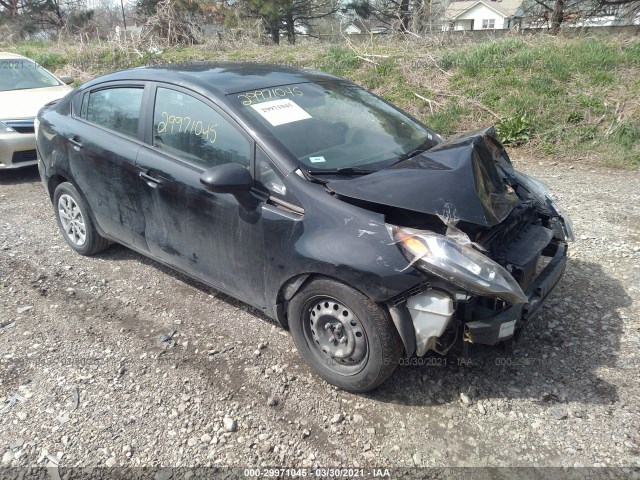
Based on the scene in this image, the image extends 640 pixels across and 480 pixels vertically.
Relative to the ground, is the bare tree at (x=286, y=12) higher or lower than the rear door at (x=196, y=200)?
higher

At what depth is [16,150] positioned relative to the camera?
653 cm

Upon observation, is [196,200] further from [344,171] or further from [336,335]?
[336,335]

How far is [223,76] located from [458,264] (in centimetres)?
217

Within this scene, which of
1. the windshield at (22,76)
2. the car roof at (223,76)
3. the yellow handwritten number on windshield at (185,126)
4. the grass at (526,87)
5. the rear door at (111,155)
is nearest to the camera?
the yellow handwritten number on windshield at (185,126)

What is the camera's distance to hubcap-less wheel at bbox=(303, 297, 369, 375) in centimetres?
279

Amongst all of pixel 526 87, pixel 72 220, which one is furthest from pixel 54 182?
pixel 526 87

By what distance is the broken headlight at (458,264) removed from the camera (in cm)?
247

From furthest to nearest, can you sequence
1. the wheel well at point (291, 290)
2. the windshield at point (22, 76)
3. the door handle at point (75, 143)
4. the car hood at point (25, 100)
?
the windshield at point (22, 76) → the car hood at point (25, 100) → the door handle at point (75, 143) → the wheel well at point (291, 290)

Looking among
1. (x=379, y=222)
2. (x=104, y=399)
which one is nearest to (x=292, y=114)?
(x=379, y=222)

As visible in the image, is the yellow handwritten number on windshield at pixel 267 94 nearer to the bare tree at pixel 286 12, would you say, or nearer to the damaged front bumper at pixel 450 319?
the damaged front bumper at pixel 450 319

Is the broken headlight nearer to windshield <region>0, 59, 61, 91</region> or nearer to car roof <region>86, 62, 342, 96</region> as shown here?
car roof <region>86, 62, 342, 96</region>

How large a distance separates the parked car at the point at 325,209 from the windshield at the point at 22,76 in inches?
178

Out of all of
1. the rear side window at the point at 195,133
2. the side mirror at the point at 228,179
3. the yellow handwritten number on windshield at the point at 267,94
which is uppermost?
the yellow handwritten number on windshield at the point at 267,94

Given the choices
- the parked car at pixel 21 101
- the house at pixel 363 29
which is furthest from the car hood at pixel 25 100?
the house at pixel 363 29
